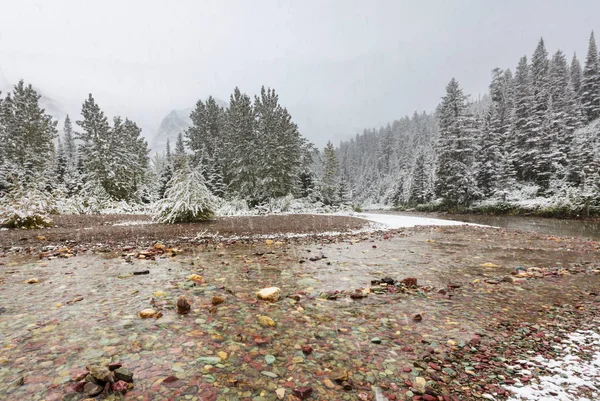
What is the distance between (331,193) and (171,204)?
1258 inches

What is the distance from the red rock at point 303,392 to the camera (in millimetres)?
2096

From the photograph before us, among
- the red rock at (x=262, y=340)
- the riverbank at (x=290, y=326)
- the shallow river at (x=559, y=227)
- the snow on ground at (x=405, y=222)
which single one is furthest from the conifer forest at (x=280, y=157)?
the red rock at (x=262, y=340)

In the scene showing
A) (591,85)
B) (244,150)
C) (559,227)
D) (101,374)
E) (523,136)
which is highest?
(591,85)

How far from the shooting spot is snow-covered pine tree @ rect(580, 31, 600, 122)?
170 ft

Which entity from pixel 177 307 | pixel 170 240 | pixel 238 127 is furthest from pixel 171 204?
pixel 238 127

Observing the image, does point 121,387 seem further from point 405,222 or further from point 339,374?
point 405,222

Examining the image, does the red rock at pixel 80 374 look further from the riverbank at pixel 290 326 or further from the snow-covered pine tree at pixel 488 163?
the snow-covered pine tree at pixel 488 163

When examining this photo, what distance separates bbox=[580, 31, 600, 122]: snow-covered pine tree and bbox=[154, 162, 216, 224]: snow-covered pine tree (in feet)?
230

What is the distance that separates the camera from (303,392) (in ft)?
6.91

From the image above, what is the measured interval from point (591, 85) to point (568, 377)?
256ft

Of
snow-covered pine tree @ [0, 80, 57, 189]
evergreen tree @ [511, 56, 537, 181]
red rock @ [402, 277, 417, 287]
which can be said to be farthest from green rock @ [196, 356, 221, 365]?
evergreen tree @ [511, 56, 537, 181]

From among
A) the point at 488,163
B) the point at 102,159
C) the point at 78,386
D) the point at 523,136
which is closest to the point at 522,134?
the point at 523,136

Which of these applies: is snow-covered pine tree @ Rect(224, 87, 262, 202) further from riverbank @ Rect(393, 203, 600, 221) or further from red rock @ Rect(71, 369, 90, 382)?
red rock @ Rect(71, 369, 90, 382)

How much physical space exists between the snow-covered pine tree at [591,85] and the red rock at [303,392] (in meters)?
74.2
